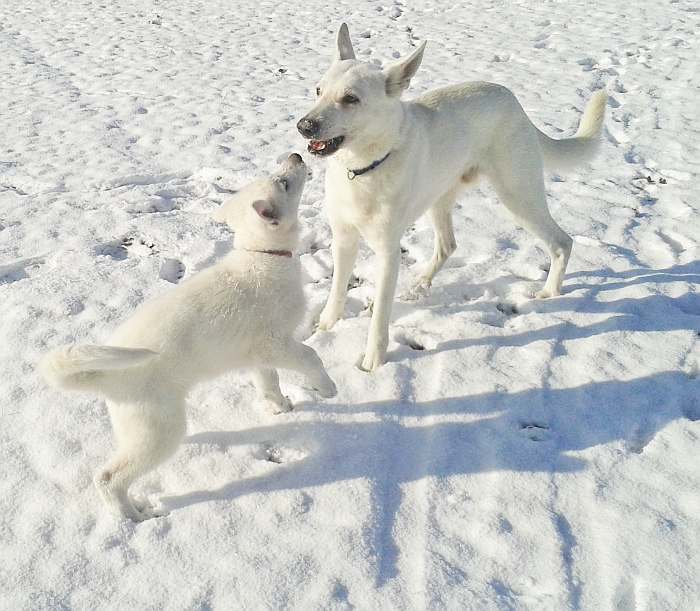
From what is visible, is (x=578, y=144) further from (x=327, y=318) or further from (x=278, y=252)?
(x=278, y=252)

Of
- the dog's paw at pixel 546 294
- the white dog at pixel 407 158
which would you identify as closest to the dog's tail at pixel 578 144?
the white dog at pixel 407 158

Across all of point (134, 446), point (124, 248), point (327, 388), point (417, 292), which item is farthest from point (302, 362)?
point (124, 248)

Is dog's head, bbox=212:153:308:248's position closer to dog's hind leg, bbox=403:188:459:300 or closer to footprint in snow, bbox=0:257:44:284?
dog's hind leg, bbox=403:188:459:300

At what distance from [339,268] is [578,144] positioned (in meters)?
2.07

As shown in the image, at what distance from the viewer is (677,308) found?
3.95 m

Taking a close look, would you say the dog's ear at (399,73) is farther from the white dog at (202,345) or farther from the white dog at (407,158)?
the white dog at (202,345)

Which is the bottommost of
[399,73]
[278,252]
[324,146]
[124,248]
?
[124,248]

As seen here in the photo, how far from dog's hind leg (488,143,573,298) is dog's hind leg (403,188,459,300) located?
14.2 inches

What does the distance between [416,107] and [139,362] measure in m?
2.29

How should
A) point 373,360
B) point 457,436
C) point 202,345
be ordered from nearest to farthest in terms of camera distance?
point 202,345 < point 457,436 < point 373,360

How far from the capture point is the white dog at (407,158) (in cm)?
319

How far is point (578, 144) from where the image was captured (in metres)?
4.38

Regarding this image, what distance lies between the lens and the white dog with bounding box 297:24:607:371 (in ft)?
10.5

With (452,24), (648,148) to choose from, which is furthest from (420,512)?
(452,24)
